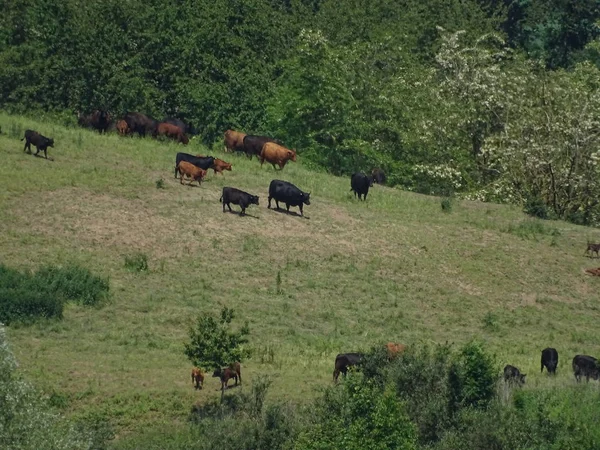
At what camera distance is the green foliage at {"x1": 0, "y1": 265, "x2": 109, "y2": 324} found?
41.1 metres

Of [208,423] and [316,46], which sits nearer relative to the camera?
[208,423]

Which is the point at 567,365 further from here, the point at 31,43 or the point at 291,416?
the point at 31,43

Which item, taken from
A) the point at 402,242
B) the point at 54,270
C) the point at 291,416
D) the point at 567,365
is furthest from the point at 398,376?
the point at 402,242

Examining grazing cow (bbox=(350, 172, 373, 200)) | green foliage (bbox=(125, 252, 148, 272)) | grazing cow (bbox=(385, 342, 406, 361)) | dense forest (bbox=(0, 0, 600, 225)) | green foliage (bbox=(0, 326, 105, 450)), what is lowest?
green foliage (bbox=(0, 326, 105, 450))

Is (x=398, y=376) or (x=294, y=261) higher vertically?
(x=294, y=261)

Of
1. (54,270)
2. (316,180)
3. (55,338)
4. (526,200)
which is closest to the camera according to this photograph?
(55,338)

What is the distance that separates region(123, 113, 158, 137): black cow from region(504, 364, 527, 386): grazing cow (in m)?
26.6

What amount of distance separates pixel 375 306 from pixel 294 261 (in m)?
3.66

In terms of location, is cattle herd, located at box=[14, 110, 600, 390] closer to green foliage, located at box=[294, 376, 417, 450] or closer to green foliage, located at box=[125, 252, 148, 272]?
green foliage, located at box=[294, 376, 417, 450]

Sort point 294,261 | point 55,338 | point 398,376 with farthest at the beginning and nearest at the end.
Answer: point 294,261
point 55,338
point 398,376

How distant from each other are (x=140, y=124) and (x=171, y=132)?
4.49 ft

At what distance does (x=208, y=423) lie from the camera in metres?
34.2

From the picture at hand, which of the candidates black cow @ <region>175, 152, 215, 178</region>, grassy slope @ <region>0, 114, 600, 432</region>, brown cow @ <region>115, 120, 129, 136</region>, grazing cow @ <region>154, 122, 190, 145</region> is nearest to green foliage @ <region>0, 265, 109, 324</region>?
grassy slope @ <region>0, 114, 600, 432</region>

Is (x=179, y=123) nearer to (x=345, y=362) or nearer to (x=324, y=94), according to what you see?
(x=324, y=94)
